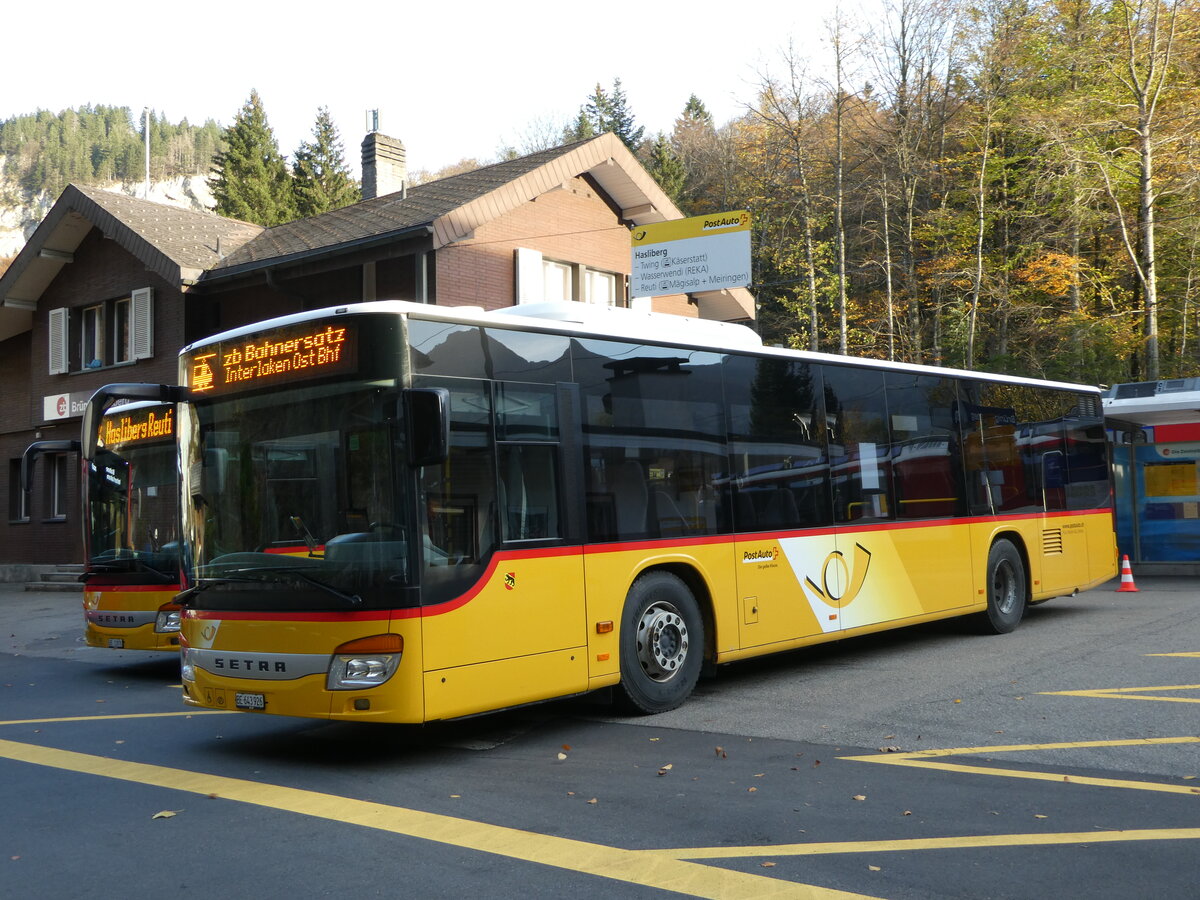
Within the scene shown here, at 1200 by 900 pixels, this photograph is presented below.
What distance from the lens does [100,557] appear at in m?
12.1

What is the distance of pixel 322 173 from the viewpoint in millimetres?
63812

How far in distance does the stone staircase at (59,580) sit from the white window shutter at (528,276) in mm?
12141

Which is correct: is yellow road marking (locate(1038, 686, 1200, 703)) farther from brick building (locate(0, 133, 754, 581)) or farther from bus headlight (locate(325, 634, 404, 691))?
brick building (locate(0, 133, 754, 581))

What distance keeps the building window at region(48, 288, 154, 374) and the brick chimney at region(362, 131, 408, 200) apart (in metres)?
6.66

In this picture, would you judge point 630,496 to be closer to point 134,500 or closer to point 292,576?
point 292,576

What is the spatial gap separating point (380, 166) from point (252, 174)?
118 ft

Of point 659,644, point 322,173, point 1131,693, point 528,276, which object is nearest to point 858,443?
point 1131,693

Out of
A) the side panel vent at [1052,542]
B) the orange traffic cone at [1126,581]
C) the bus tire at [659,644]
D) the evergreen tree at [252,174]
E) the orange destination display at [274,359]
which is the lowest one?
the orange traffic cone at [1126,581]

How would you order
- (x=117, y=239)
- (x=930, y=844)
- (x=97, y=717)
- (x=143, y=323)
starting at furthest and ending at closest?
(x=143, y=323) < (x=117, y=239) < (x=97, y=717) < (x=930, y=844)

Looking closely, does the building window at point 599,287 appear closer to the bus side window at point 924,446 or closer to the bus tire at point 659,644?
the bus side window at point 924,446

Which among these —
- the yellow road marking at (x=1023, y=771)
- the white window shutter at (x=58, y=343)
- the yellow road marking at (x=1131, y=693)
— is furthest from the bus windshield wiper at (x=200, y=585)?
the white window shutter at (x=58, y=343)

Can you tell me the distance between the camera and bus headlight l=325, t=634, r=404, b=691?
651 cm

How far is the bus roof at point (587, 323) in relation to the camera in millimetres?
6980

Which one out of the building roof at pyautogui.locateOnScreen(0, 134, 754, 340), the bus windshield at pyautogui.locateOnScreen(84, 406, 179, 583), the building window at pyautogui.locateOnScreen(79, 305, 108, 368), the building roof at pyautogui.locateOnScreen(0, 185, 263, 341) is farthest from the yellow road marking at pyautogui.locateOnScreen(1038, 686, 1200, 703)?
the building window at pyautogui.locateOnScreen(79, 305, 108, 368)
